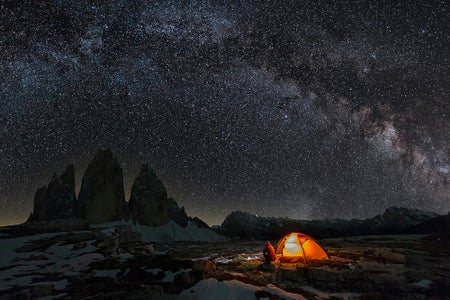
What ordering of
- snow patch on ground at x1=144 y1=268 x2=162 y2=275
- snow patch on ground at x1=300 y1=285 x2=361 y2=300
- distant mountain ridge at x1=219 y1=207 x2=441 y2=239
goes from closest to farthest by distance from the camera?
snow patch on ground at x1=300 y1=285 x2=361 y2=300 < snow patch on ground at x1=144 y1=268 x2=162 y2=275 < distant mountain ridge at x1=219 y1=207 x2=441 y2=239

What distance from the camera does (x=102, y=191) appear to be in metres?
82.0

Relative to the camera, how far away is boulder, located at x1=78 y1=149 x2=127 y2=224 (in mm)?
79438

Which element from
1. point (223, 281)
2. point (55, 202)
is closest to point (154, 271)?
point (223, 281)

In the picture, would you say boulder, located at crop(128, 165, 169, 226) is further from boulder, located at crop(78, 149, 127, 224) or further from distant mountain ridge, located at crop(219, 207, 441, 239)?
distant mountain ridge, located at crop(219, 207, 441, 239)

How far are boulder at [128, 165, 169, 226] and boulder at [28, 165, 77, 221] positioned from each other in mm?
19174

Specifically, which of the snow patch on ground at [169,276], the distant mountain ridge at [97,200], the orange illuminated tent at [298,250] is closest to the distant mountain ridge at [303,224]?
the distant mountain ridge at [97,200]

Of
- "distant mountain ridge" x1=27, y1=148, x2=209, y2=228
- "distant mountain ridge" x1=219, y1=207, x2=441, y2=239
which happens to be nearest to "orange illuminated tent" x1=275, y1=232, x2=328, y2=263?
"distant mountain ridge" x1=27, y1=148, x2=209, y2=228

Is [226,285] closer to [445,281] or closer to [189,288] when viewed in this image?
[189,288]

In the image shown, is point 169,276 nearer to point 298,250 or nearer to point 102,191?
point 298,250

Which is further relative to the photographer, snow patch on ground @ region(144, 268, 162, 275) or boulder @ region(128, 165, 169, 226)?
boulder @ region(128, 165, 169, 226)

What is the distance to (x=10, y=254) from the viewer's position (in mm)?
35000

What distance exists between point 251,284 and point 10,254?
1215 inches

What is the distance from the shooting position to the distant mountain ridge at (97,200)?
76750 mm

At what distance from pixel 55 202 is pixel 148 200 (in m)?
27.0
